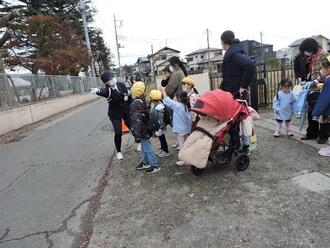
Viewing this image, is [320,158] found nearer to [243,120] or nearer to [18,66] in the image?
[243,120]

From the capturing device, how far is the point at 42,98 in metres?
16.0

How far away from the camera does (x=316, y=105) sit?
4.93 metres

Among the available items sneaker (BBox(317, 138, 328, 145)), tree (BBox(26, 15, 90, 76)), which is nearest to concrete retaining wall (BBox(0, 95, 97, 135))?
tree (BBox(26, 15, 90, 76))

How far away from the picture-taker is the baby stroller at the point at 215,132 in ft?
13.6

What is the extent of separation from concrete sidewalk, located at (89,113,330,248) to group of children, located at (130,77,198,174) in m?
0.53

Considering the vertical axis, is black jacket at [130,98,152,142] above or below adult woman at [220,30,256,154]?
below

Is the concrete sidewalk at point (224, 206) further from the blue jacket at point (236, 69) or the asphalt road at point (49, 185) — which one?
the blue jacket at point (236, 69)

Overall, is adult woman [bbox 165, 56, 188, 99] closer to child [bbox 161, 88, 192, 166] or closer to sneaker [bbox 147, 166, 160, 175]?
child [bbox 161, 88, 192, 166]

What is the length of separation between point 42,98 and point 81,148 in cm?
946

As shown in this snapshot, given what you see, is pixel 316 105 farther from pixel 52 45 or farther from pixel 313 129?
pixel 52 45

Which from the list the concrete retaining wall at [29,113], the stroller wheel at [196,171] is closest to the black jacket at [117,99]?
the stroller wheel at [196,171]

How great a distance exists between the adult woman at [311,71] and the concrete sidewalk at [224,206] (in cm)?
54

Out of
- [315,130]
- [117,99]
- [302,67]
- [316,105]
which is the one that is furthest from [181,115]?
[302,67]

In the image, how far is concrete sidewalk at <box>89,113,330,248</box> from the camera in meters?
2.97
